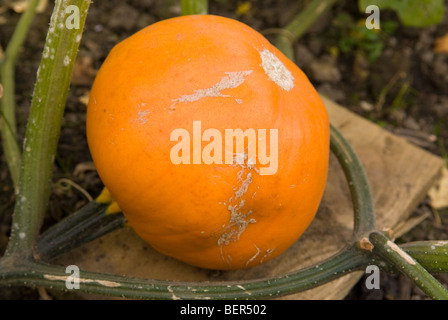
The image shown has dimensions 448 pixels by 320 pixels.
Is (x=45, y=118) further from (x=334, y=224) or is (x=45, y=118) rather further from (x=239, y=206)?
(x=334, y=224)

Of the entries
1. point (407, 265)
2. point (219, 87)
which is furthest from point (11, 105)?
point (407, 265)

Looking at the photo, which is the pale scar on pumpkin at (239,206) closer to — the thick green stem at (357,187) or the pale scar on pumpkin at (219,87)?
the pale scar on pumpkin at (219,87)

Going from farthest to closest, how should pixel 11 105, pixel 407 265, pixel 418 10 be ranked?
pixel 418 10 < pixel 11 105 < pixel 407 265

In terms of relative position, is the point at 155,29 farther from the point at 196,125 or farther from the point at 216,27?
the point at 196,125

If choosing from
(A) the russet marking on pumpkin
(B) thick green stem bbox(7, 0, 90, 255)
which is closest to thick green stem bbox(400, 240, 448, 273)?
(A) the russet marking on pumpkin

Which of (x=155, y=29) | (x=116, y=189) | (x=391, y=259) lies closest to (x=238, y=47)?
(x=155, y=29)

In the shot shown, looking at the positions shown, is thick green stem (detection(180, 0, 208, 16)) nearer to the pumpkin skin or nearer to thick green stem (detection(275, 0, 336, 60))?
the pumpkin skin
